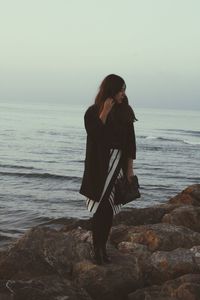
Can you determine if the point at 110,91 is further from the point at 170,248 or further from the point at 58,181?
the point at 58,181

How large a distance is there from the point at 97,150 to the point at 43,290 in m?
1.46

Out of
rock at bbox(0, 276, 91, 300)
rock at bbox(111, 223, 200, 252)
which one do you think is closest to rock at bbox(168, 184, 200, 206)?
rock at bbox(111, 223, 200, 252)

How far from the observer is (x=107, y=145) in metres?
5.02

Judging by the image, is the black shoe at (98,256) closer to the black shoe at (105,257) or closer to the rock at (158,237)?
the black shoe at (105,257)

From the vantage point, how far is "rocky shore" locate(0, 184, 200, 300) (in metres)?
4.72

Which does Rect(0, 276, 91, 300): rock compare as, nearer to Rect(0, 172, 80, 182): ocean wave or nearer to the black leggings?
the black leggings

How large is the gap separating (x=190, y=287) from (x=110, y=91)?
2070 millimetres

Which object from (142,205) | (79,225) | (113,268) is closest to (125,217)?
(79,225)

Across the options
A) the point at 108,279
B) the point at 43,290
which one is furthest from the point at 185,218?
the point at 43,290

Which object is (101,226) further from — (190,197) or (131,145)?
(190,197)

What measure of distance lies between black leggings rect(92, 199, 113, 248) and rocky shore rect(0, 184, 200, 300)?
27cm

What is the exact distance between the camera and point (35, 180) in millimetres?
19859

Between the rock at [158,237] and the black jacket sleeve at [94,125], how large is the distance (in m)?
2.11

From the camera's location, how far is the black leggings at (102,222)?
514 cm
